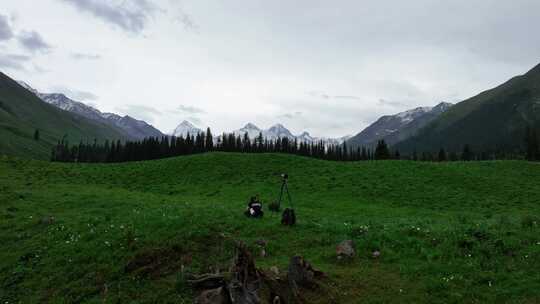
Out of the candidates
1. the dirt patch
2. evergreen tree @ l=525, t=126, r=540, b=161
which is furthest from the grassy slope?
evergreen tree @ l=525, t=126, r=540, b=161

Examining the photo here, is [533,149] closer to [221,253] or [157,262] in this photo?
[221,253]

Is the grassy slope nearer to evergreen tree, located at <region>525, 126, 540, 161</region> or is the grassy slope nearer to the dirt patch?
the dirt patch

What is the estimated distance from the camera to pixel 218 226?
18938 millimetres

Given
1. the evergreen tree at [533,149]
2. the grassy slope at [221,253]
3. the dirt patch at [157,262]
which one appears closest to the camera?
the grassy slope at [221,253]

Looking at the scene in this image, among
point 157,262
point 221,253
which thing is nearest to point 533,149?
point 221,253

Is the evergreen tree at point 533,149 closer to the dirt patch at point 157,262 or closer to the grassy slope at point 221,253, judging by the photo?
the grassy slope at point 221,253

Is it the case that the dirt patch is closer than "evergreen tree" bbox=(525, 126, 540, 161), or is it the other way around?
the dirt patch

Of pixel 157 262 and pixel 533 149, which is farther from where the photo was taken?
pixel 533 149

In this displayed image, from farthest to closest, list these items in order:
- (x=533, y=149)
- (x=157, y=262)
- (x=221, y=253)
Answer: (x=533, y=149), (x=221, y=253), (x=157, y=262)

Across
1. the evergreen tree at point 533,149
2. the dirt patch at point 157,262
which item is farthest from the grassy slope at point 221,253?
the evergreen tree at point 533,149

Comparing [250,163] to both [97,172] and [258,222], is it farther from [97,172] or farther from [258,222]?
[258,222]

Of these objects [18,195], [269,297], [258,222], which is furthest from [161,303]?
[18,195]

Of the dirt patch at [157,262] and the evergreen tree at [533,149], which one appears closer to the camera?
the dirt patch at [157,262]

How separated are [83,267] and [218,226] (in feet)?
22.1
